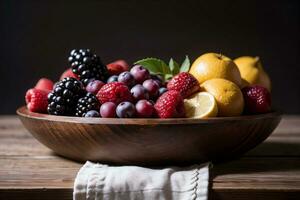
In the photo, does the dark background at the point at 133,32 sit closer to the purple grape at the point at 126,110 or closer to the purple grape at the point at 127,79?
the purple grape at the point at 127,79

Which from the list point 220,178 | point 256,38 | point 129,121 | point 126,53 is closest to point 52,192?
point 129,121

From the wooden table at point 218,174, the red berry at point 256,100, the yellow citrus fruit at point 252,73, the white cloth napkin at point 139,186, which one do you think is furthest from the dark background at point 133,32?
the white cloth napkin at point 139,186

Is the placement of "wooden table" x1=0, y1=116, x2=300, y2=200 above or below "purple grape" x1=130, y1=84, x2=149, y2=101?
below

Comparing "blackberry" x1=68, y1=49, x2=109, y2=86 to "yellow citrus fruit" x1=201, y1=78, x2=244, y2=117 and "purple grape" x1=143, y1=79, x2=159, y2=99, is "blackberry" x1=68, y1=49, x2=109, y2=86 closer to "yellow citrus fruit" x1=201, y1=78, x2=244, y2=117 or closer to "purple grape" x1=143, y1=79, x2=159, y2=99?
"purple grape" x1=143, y1=79, x2=159, y2=99

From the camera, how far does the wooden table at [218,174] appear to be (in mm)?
783

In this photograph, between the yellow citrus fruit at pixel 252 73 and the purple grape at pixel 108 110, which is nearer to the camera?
the purple grape at pixel 108 110

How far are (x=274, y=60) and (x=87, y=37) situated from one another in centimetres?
88

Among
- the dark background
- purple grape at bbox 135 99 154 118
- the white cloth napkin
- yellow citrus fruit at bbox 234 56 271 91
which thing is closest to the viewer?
the white cloth napkin

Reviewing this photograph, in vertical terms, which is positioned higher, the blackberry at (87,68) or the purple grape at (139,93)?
the blackberry at (87,68)

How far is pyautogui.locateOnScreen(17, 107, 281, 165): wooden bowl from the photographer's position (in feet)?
2.67

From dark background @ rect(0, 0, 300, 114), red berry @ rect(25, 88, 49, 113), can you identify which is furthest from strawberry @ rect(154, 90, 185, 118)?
dark background @ rect(0, 0, 300, 114)

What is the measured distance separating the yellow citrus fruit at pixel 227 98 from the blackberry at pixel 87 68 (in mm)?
236

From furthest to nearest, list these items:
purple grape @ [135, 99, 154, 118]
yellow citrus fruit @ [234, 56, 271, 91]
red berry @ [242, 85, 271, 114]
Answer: yellow citrus fruit @ [234, 56, 271, 91]
red berry @ [242, 85, 271, 114]
purple grape @ [135, 99, 154, 118]

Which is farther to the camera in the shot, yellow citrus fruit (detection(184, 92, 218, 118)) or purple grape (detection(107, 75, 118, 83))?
purple grape (detection(107, 75, 118, 83))
